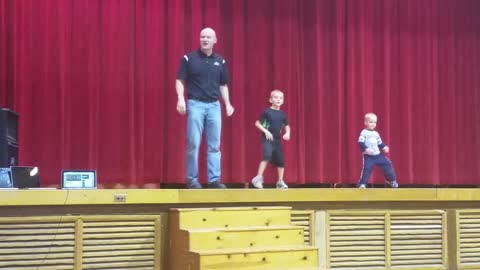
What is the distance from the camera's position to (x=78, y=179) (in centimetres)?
573

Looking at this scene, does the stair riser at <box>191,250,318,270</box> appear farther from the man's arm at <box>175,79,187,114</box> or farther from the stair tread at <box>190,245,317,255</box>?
the man's arm at <box>175,79,187,114</box>

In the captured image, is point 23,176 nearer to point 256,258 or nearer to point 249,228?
point 249,228

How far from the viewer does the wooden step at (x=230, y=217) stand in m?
5.53

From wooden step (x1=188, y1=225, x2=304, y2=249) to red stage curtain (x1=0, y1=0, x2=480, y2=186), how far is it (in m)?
2.62

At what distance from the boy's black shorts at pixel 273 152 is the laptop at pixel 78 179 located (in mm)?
1972

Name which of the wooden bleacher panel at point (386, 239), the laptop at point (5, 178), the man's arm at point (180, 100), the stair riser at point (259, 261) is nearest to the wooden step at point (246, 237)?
the stair riser at point (259, 261)

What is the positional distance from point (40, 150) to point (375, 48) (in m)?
4.80

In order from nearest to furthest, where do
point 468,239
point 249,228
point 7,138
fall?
point 249,228 < point 7,138 < point 468,239

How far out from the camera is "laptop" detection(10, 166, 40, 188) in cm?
570

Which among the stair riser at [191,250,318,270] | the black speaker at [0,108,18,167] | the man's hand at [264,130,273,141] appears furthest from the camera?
the man's hand at [264,130,273,141]

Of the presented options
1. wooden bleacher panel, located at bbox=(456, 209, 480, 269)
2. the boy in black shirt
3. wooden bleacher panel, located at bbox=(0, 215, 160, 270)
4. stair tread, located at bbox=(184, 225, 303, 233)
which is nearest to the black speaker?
wooden bleacher panel, located at bbox=(0, 215, 160, 270)

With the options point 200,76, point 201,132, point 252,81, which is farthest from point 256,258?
point 252,81

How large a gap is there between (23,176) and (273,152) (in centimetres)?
266

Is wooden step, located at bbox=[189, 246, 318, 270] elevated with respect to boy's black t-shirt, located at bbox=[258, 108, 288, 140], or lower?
lower
